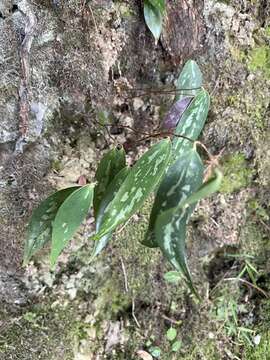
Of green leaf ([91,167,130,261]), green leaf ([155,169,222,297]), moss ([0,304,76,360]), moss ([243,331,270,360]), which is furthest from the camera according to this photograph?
moss ([243,331,270,360])

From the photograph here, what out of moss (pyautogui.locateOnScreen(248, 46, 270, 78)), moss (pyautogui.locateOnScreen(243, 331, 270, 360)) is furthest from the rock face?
moss (pyautogui.locateOnScreen(243, 331, 270, 360))

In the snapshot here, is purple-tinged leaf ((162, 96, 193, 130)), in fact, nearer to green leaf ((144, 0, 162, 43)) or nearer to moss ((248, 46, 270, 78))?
green leaf ((144, 0, 162, 43))

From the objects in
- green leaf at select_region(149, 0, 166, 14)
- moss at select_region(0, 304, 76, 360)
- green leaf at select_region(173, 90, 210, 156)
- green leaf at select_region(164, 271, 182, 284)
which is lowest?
green leaf at select_region(164, 271, 182, 284)

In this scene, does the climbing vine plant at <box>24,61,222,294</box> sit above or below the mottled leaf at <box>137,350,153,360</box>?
above

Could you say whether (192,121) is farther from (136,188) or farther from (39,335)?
(39,335)

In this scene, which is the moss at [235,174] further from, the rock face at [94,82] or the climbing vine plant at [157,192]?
the climbing vine plant at [157,192]

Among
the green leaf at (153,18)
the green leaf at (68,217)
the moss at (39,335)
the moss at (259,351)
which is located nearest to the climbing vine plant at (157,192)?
the green leaf at (68,217)

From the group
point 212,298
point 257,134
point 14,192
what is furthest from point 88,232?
point 257,134

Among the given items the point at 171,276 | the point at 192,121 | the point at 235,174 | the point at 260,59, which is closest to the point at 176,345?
the point at 171,276
